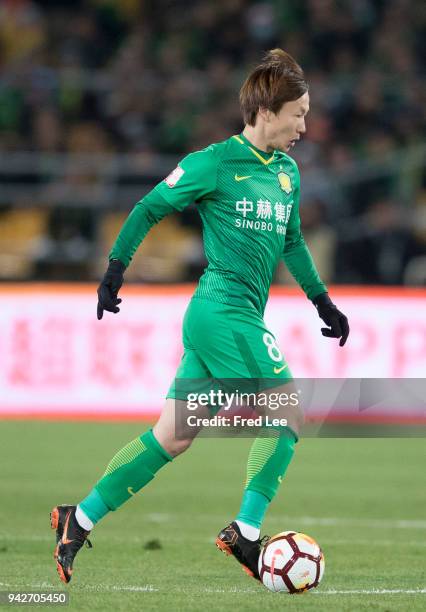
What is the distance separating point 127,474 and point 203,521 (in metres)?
2.49

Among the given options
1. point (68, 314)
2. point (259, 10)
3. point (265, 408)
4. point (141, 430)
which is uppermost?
point (259, 10)

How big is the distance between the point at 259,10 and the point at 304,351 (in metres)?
6.14

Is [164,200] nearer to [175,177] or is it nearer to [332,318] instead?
[175,177]

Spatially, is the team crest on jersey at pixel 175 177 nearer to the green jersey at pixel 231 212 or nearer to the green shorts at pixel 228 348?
the green jersey at pixel 231 212

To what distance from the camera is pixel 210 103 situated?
1588 centimetres

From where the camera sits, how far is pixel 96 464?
10.1m

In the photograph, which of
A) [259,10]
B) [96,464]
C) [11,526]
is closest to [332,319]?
[11,526]

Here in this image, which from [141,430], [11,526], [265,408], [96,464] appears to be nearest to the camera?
[265,408]

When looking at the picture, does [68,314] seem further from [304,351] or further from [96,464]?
[96,464]

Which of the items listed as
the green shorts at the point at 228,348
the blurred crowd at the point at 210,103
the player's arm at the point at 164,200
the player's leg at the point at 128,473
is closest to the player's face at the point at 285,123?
the player's arm at the point at 164,200

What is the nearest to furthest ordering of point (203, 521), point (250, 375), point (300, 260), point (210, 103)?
point (250, 375) → point (300, 260) → point (203, 521) → point (210, 103)

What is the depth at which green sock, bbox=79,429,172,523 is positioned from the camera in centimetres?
530

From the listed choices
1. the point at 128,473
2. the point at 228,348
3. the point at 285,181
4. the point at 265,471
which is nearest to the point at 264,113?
the point at 285,181

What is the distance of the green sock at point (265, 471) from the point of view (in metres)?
5.34
